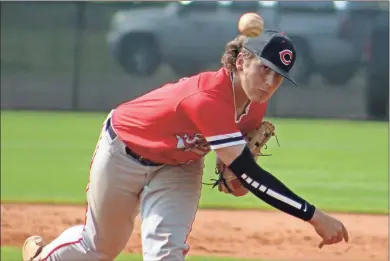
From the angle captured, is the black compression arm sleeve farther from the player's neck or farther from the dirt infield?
the dirt infield

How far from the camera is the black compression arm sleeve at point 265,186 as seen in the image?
3.37 meters

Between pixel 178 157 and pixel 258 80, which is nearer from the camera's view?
pixel 258 80

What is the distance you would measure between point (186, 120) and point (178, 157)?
0.20 metres

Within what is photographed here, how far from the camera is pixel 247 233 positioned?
6574 mm

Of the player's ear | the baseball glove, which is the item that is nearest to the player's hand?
the baseball glove

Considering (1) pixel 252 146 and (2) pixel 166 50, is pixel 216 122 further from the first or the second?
(2) pixel 166 50

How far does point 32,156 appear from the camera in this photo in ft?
35.5

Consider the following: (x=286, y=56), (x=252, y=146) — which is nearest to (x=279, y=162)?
(x=252, y=146)

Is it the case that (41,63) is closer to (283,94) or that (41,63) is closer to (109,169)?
(283,94)

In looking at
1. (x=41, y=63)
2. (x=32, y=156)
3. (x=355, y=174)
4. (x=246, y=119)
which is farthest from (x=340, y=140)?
(x=246, y=119)

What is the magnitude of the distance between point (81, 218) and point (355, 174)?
158 inches

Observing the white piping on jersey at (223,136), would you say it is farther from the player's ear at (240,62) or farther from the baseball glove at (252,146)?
the baseball glove at (252,146)

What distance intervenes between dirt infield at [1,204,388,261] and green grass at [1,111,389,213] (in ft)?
1.83

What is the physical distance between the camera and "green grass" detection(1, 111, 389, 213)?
27.5 feet
